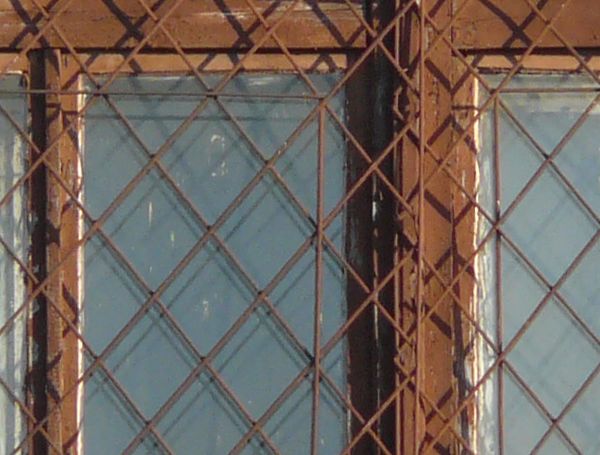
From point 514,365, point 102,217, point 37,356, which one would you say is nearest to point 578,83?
point 514,365

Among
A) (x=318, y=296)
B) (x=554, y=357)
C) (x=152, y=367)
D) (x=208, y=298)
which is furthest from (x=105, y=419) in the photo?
(x=554, y=357)

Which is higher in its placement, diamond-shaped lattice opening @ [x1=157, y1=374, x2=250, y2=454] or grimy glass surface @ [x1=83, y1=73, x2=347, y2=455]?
grimy glass surface @ [x1=83, y1=73, x2=347, y2=455]

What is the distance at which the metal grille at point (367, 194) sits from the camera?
2268 mm

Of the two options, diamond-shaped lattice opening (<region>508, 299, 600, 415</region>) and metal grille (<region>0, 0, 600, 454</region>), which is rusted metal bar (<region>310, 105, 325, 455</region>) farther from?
diamond-shaped lattice opening (<region>508, 299, 600, 415</region>)

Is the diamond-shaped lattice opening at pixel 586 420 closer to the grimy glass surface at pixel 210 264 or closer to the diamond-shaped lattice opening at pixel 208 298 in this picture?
the grimy glass surface at pixel 210 264

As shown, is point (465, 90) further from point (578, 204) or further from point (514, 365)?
point (514, 365)

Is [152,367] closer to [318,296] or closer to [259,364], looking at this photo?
[259,364]

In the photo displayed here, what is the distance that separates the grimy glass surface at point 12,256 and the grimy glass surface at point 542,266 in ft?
2.77

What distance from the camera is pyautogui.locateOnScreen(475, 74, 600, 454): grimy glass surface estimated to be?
230cm

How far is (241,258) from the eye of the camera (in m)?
2.31

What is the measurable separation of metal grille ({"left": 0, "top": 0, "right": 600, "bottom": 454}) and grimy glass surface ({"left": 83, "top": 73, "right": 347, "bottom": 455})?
2 cm

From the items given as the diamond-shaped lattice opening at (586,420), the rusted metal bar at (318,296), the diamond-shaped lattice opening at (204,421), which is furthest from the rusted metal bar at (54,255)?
the diamond-shaped lattice opening at (586,420)

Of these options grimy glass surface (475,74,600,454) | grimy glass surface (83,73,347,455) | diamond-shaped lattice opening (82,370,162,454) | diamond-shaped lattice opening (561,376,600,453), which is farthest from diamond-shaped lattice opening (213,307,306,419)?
diamond-shaped lattice opening (561,376,600,453)

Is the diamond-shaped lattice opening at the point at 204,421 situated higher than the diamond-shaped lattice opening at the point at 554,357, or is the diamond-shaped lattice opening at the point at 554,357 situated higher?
the diamond-shaped lattice opening at the point at 204,421
